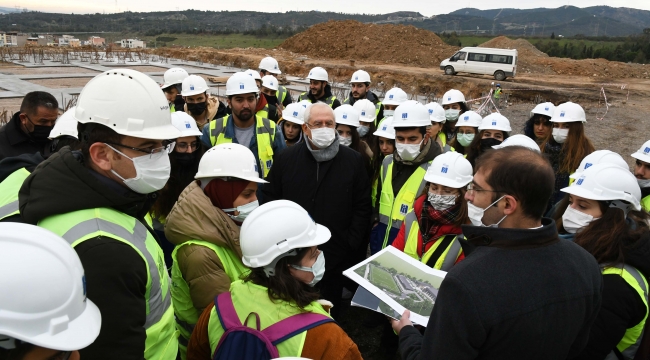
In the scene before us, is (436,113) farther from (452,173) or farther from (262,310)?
(262,310)

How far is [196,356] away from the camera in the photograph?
81.7 inches

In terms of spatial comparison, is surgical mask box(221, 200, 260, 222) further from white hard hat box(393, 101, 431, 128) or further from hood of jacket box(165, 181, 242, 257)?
white hard hat box(393, 101, 431, 128)

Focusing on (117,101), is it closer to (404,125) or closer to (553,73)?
(404,125)

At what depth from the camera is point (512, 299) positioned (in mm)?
1635

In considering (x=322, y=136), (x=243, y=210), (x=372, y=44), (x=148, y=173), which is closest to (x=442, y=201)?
(x=322, y=136)

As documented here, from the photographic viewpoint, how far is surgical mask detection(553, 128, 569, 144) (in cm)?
499

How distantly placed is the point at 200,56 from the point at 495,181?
123ft

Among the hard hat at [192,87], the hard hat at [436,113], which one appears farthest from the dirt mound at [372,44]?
the hard hat at [192,87]

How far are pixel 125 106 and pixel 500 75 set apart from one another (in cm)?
2873

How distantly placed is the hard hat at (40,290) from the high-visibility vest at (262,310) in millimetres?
602

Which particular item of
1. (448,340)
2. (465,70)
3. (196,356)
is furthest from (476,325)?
(465,70)

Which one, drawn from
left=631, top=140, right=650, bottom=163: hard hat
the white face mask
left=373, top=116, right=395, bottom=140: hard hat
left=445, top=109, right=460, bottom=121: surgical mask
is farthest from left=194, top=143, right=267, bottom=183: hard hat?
left=445, top=109, right=460, bottom=121: surgical mask

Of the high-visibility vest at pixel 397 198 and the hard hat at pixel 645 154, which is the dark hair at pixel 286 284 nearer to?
the high-visibility vest at pixel 397 198

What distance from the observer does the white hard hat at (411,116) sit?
4123mm
